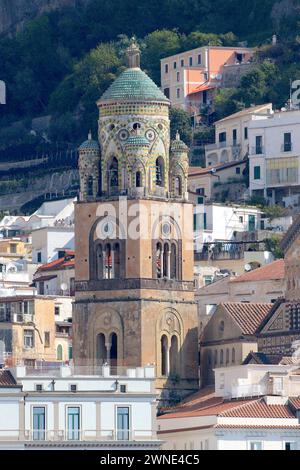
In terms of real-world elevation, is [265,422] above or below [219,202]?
below

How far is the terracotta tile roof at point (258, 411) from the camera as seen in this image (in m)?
94.0

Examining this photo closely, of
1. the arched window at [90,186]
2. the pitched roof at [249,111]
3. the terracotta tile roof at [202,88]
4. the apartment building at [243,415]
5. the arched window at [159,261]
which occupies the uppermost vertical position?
the terracotta tile roof at [202,88]

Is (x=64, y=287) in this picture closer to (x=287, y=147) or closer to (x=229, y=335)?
(x=287, y=147)

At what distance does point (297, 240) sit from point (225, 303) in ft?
9.98

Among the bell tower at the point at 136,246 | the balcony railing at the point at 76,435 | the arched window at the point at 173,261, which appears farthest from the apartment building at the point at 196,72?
the balcony railing at the point at 76,435

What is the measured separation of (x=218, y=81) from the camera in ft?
547

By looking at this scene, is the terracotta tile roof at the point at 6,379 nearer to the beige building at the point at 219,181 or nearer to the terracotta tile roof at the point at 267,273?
the terracotta tile roof at the point at 267,273

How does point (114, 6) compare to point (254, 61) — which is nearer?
point (254, 61)

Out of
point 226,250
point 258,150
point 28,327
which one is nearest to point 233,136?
point 258,150

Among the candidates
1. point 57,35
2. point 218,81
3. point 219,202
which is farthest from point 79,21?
point 219,202

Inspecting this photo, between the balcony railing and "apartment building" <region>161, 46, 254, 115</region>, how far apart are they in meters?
75.4

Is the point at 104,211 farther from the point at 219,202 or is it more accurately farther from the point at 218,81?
the point at 218,81

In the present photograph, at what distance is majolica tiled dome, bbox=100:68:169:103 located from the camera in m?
114

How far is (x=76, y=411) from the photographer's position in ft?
298
